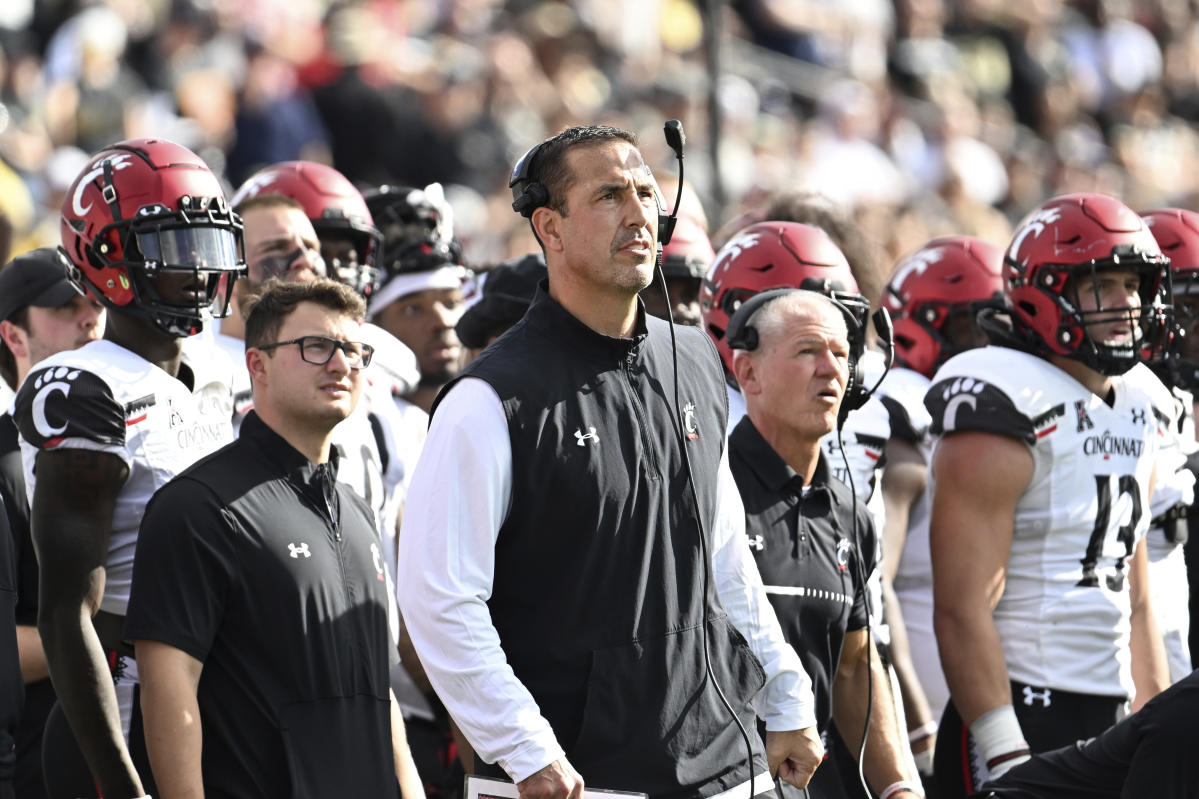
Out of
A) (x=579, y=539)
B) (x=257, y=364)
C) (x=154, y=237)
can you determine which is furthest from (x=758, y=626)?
(x=154, y=237)

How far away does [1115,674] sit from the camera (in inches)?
210

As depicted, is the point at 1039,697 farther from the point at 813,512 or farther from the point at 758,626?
the point at 758,626

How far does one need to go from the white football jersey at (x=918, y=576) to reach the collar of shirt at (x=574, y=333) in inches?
91.7

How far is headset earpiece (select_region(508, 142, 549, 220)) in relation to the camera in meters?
3.67

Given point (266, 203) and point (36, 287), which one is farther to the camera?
point (266, 203)

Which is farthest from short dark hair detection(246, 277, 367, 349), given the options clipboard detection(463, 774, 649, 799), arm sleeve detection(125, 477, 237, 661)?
clipboard detection(463, 774, 649, 799)

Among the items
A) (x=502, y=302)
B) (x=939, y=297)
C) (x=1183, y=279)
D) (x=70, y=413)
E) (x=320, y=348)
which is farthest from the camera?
(x=939, y=297)

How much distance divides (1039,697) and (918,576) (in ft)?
2.56

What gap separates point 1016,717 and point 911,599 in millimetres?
856

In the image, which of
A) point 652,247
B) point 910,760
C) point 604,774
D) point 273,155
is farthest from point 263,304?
point 273,155

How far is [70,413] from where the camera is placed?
13.5 feet

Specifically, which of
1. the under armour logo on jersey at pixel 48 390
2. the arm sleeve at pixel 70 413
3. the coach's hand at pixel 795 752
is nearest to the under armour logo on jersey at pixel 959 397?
the coach's hand at pixel 795 752

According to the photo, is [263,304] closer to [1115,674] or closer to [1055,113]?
[1115,674]

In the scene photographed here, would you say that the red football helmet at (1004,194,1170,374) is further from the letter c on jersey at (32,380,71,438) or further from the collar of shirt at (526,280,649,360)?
the letter c on jersey at (32,380,71,438)
